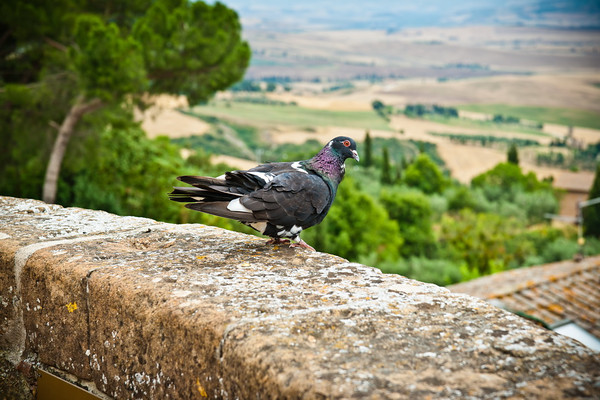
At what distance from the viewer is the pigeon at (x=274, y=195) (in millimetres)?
2625

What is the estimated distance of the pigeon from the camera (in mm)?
2625

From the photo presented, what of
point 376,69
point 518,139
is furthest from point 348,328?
point 376,69

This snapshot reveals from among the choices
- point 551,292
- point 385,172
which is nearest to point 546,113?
point 385,172

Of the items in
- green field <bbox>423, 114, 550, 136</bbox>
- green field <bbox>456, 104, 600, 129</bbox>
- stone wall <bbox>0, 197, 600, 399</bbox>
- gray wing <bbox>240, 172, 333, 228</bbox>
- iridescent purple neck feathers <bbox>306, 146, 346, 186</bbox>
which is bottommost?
green field <bbox>423, 114, 550, 136</bbox>

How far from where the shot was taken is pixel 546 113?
155000 mm

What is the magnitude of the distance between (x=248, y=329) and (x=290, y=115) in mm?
133040

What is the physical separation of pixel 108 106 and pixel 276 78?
484ft

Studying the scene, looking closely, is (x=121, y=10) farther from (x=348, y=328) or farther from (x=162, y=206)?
(x=348, y=328)

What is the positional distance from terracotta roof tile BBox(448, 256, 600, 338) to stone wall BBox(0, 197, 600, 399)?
16.0 meters

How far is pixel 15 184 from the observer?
21.3m

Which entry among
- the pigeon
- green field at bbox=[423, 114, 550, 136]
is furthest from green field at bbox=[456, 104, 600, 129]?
the pigeon

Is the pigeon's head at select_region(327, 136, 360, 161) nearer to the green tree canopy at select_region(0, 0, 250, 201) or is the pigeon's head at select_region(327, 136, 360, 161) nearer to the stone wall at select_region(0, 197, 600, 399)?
the stone wall at select_region(0, 197, 600, 399)

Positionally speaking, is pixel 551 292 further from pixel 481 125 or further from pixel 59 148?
pixel 481 125

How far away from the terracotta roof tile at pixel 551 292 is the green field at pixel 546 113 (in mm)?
138723
